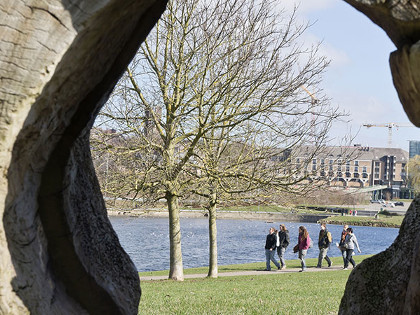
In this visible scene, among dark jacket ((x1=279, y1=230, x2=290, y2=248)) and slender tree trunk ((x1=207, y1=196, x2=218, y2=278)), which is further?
dark jacket ((x1=279, y1=230, x2=290, y2=248))

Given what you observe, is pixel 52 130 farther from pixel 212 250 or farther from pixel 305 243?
pixel 305 243

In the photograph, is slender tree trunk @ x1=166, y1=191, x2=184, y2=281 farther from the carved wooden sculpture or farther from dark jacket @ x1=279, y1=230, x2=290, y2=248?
the carved wooden sculpture

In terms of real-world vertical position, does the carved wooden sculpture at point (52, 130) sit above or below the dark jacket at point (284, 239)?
above

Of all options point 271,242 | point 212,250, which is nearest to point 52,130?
point 212,250

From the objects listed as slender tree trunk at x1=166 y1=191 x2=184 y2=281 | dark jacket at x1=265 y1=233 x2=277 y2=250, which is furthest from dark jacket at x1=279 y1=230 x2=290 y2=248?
slender tree trunk at x1=166 y1=191 x2=184 y2=281

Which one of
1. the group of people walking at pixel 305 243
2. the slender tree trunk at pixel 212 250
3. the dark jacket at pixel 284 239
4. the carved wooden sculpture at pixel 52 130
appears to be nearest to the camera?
the carved wooden sculpture at pixel 52 130

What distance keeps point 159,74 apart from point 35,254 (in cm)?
1149

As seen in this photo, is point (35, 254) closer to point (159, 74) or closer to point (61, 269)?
point (61, 269)

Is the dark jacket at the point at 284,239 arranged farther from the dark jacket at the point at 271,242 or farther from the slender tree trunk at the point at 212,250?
the slender tree trunk at the point at 212,250

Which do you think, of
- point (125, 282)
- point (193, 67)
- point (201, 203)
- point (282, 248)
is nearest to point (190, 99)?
point (193, 67)

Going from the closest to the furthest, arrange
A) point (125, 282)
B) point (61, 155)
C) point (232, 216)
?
1. point (61, 155)
2. point (125, 282)
3. point (232, 216)

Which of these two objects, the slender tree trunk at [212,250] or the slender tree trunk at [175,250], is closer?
the slender tree trunk at [175,250]

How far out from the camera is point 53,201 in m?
2.65

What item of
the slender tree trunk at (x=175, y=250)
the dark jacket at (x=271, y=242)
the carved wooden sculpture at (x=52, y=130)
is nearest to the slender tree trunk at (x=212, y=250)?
the slender tree trunk at (x=175, y=250)
